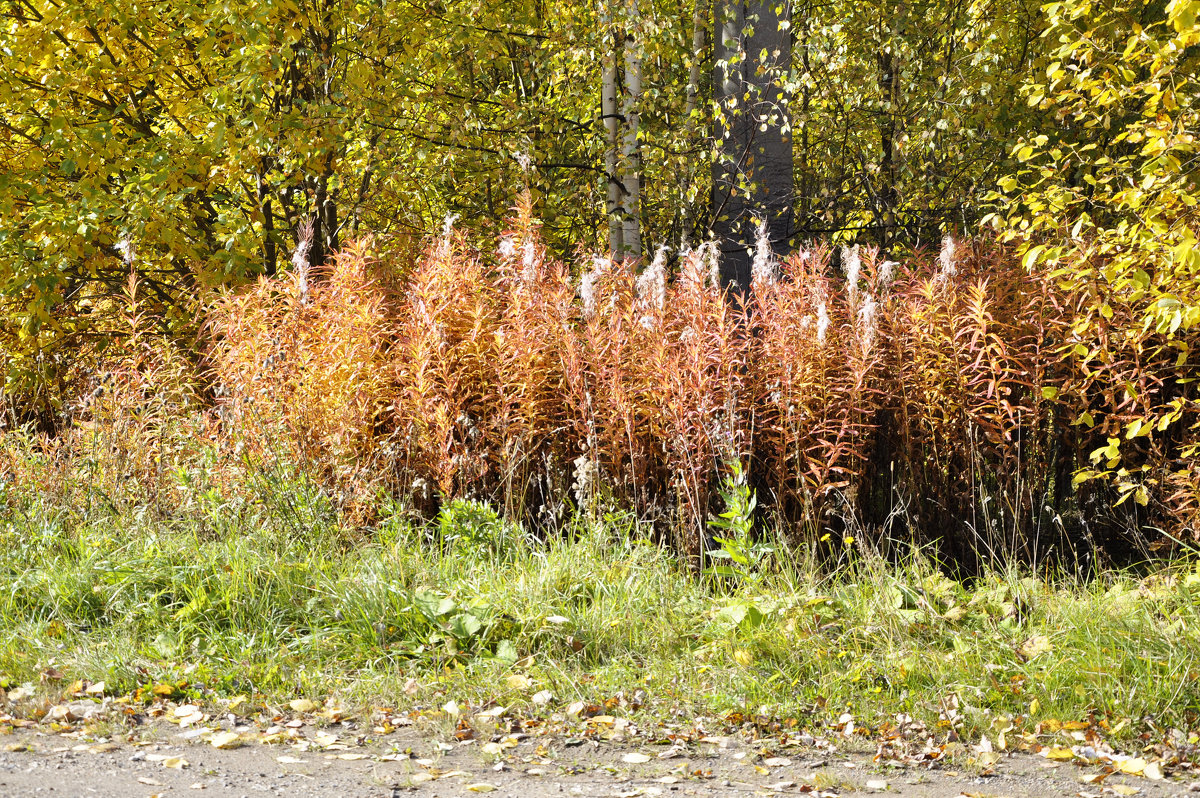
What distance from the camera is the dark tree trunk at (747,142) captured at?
27.9 feet

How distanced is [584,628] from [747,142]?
18.3 ft

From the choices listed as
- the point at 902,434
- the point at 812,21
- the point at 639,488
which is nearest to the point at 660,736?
the point at 639,488

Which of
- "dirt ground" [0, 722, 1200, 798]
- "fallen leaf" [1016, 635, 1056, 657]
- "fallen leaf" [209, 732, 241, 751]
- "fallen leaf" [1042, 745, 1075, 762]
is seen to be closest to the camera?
"dirt ground" [0, 722, 1200, 798]

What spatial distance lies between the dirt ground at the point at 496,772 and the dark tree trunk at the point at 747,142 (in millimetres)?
5313

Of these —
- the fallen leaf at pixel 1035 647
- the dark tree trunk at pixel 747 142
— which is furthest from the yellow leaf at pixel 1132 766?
the dark tree trunk at pixel 747 142

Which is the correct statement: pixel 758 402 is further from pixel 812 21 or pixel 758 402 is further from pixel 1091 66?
pixel 812 21

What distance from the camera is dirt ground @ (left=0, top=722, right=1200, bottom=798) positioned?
3.31m

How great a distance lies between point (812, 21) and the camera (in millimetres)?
8875

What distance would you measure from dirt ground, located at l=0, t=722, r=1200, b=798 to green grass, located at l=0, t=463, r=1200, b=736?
0.26 m

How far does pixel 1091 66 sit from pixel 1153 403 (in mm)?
1697

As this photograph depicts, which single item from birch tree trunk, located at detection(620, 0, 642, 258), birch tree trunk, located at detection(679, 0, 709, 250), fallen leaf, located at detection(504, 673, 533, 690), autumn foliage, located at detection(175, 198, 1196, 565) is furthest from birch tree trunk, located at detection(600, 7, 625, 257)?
fallen leaf, located at detection(504, 673, 533, 690)

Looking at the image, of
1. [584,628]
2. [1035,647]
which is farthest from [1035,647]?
[584,628]

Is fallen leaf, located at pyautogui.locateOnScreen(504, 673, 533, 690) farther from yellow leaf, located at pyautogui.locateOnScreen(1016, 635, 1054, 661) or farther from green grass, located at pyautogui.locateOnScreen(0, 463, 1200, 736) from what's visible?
yellow leaf, located at pyautogui.locateOnScreen(1016, 635, 1054, 661)

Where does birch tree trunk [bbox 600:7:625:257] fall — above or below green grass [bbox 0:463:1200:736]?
above
